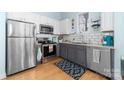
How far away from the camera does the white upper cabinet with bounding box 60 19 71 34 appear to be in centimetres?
408

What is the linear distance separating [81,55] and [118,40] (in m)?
1.14

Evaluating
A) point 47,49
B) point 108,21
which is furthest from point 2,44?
point 108,21

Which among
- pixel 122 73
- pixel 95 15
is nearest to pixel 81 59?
pixel 122 73

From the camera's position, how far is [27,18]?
3.13m

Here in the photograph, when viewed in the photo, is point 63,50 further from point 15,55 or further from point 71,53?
point 15,55

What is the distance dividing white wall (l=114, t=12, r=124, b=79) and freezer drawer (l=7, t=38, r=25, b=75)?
2159 millimetres

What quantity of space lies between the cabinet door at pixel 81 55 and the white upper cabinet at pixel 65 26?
1.33 metres

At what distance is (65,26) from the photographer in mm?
4188

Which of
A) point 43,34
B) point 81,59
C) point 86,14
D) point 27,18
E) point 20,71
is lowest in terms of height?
point 20,71

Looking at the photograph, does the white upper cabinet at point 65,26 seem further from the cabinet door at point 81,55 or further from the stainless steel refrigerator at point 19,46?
the stainless steel refrigerator at point 19,46

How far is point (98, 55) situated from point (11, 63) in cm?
203
